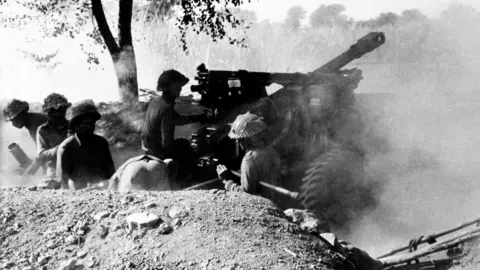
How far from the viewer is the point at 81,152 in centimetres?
580

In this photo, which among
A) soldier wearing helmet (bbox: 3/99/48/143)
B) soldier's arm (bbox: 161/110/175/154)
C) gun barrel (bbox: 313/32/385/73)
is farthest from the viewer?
gun barrel (bbox: 313/32/385/73)

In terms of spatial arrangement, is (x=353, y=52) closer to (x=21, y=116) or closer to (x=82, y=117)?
(x=82, y=117)

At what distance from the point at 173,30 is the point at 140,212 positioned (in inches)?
649

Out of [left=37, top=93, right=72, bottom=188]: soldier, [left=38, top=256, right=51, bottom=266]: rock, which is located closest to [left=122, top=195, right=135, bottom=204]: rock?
[left=38, top=256, right=51, bottom=266]: rock

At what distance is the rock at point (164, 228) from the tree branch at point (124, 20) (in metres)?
9.31

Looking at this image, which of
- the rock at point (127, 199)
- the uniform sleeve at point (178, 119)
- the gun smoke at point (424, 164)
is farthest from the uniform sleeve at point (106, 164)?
the gun smoke at point (424, 164)

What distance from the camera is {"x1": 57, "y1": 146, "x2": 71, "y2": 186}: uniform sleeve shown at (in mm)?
5754

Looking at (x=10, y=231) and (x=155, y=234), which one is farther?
(x=10, y=231)

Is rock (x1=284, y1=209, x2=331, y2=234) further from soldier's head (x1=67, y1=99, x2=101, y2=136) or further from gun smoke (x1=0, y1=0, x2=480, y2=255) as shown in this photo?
gun smoke (x1=0, y1=0, x2=480, y2=255)

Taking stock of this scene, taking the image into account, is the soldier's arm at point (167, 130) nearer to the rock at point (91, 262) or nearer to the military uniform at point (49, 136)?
the military uniform at point (49, 136)

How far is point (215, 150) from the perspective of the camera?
745 centimetres

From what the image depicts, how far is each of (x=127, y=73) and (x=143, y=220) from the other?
9616mm

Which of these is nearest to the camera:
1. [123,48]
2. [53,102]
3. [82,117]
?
[82,117]

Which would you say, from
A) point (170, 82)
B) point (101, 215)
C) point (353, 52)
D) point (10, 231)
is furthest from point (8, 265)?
point (353, 52)
